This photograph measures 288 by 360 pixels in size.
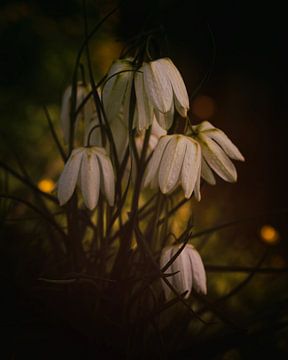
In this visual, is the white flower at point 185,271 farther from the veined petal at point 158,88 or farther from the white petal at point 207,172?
the veined petal at point 158,88

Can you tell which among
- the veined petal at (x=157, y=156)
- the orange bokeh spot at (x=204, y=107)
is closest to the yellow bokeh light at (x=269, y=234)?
the orange bokeh spot at (x=204, y=107)

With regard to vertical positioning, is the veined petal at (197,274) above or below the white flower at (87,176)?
below

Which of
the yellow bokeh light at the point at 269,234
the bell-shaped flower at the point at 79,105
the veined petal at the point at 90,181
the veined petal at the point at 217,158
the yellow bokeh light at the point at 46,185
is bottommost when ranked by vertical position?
the yellow bokeh light at the point at 269,234

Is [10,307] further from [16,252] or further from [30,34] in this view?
[30,34]

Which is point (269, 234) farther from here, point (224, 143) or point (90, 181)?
point (90, 181)

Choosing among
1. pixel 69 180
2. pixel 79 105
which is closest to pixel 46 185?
pixel 79 105

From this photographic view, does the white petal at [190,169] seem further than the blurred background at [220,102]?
No

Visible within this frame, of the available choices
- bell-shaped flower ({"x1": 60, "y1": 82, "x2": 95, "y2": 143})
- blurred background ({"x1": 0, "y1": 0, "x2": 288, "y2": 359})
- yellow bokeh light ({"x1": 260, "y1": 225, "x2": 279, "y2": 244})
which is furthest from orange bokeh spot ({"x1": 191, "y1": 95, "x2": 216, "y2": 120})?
bell-shaped flower ({"x1": 60, "y1": 82, "x2": 95, "y2": 143})

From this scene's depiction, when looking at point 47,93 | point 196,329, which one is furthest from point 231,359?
point 47,93
